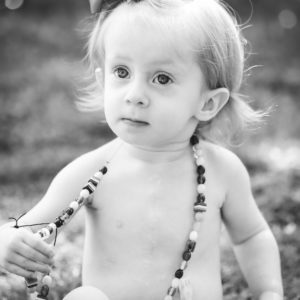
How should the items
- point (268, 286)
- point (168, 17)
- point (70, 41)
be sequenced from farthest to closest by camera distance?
point (70, 41) < point (268, 286) < point (168, 17)

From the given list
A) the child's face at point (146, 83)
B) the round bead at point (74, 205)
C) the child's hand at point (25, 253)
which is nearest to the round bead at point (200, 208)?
the child's face at point (146, 83)

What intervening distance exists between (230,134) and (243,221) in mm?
304

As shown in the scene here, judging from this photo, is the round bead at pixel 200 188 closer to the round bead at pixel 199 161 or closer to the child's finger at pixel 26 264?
the round bead at pixel 199 161

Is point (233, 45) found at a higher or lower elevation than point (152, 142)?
higher

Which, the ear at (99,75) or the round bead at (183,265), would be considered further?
the ear at (99,75)

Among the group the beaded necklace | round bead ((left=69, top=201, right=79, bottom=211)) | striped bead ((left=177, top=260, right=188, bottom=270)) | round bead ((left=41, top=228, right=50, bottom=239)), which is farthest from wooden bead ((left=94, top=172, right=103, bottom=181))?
striped bead ((left=177, top=260, right=188, bottom=270))

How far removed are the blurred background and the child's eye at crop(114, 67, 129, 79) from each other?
1.90 feet

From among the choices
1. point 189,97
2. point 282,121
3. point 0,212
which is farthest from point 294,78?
point 189,97

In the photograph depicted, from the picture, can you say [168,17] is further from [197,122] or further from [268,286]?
[268,286]

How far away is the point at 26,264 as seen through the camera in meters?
1.48

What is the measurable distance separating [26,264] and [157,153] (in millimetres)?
509

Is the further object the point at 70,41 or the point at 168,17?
the point at 70,41

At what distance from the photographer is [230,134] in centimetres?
203

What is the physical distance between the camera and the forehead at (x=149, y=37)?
1.60 meters
